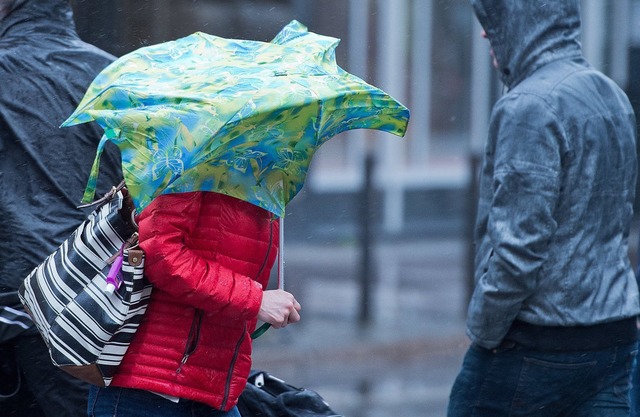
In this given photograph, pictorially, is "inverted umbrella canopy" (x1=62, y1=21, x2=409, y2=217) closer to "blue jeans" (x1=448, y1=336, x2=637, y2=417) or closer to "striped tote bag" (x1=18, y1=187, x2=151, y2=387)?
"striped tote bag" (x1=18, y1=187, x2=151, y2=387)

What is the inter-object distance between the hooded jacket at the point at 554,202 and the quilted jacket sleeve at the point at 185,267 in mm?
857

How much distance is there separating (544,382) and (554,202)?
21.6 inches

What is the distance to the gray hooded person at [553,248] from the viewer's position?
11.0ft

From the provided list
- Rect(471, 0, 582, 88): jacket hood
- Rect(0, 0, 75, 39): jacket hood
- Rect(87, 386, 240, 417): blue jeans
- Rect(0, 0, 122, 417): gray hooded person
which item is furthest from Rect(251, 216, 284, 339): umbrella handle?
Rect(0, 0, 75, 39): jacket hood

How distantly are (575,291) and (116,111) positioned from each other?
149cm

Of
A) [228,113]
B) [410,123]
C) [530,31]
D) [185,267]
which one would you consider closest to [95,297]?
[185,267]

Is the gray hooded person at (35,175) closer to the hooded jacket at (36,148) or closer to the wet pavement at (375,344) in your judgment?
the hooded jacket at (36,148)

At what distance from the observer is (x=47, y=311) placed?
9.41 ft

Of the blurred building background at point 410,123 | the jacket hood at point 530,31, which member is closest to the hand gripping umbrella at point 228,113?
the jacket hood at point 530,31

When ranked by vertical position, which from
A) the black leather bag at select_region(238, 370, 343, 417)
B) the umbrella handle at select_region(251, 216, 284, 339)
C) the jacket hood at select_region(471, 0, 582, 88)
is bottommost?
the black leather bag at select_region(238, 370, 343, 417)

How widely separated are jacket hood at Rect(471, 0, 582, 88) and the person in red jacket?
1.08 meters

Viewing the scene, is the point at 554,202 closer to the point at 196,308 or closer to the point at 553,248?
the point at 553,248

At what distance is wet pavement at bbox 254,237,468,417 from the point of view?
7.81m

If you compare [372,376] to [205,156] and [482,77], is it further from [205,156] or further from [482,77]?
[482,77]
